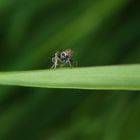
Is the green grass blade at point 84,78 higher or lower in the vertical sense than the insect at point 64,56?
lower

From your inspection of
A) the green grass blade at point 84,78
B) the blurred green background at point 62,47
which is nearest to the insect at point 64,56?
the blurred green background at point 62,47

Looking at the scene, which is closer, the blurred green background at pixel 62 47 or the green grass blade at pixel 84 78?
the green grass blade at pixel 84 78

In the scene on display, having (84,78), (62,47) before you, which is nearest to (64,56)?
(62,47)

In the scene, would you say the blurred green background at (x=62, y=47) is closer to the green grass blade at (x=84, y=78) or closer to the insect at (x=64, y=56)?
the insect at (x=64, y=56)

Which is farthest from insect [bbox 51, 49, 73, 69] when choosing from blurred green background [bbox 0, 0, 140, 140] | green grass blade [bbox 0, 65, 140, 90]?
green grass blade [bbox 0, 65, 140, 90]

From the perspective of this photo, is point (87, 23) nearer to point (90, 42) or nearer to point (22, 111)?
point (90, 42)

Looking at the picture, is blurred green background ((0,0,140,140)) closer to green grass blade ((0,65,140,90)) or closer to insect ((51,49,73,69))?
insect ((51,49,73,69))

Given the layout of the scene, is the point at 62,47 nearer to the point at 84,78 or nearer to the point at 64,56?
the point at 64,56
